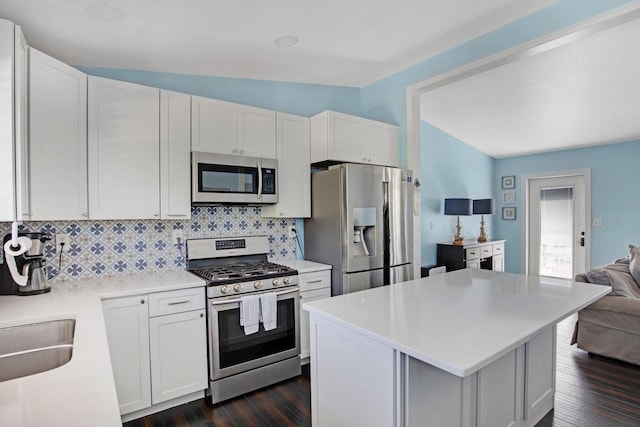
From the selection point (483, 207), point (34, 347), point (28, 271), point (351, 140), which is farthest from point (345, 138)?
point (483, 207)

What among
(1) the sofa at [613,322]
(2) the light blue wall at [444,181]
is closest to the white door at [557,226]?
(2) the light blue wall at [444,181]

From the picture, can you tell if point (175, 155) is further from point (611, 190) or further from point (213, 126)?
point (611, 190)

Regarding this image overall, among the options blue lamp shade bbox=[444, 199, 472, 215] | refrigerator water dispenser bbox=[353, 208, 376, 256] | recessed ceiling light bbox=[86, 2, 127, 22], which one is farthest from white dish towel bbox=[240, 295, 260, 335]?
blue lamp shade bbox=[444, 199, 472, 215]

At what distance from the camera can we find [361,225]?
3.13m

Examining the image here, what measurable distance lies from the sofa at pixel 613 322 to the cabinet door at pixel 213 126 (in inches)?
135

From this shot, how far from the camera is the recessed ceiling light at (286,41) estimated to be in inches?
101

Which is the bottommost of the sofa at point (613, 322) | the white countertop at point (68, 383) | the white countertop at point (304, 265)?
the sofa at point (613, 322)

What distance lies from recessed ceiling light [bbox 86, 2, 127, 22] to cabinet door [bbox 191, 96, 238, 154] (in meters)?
0.74

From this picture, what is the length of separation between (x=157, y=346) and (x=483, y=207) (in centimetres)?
511

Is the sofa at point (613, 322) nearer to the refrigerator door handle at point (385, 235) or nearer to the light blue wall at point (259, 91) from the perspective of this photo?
the refrigerator door handle at point (385, 235)

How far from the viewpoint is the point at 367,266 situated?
3154mm

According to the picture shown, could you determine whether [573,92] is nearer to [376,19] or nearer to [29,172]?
[376,19]

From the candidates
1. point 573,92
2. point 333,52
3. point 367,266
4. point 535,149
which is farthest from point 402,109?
point 535,149

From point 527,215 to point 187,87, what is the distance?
614 centimetres
